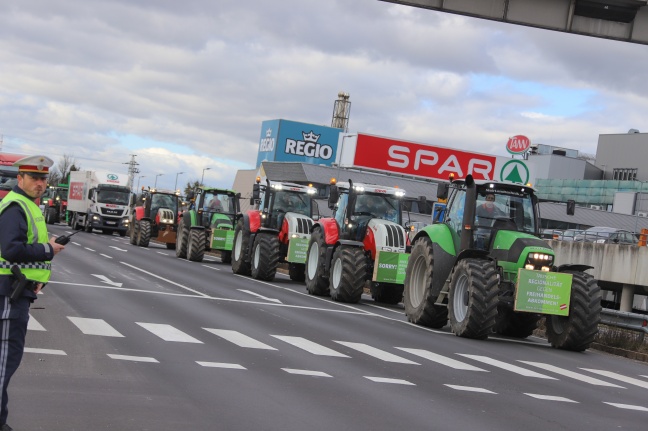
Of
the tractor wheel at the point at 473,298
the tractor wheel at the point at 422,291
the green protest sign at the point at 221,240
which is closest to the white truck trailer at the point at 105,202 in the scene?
the green protest sign at the point at 221,240

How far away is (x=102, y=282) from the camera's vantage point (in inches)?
891

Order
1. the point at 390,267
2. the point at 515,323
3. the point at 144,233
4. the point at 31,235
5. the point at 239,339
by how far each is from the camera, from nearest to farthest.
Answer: the point at 31,235, the point at 239,339, the point at 515,323, the point at 390,267, the point at 144,233

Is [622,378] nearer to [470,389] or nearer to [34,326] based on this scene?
[470,389]

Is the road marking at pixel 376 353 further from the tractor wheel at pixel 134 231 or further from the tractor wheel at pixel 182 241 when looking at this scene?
the tractor wheel at pixel 134 231

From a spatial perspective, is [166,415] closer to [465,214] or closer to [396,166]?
[465,214]

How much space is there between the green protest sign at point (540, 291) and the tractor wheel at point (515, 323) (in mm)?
2380

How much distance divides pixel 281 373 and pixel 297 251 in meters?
16.5

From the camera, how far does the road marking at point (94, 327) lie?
537 inches

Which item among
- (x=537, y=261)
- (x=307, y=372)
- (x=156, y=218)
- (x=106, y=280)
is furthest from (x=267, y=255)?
(x=156, y=218)

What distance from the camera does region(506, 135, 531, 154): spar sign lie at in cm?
6569

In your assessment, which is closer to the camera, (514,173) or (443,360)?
(443,360)

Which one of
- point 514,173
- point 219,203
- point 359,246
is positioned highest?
point 514,173

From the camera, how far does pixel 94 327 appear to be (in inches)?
559

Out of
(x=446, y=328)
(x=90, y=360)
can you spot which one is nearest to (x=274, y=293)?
(x=446, y=328)
